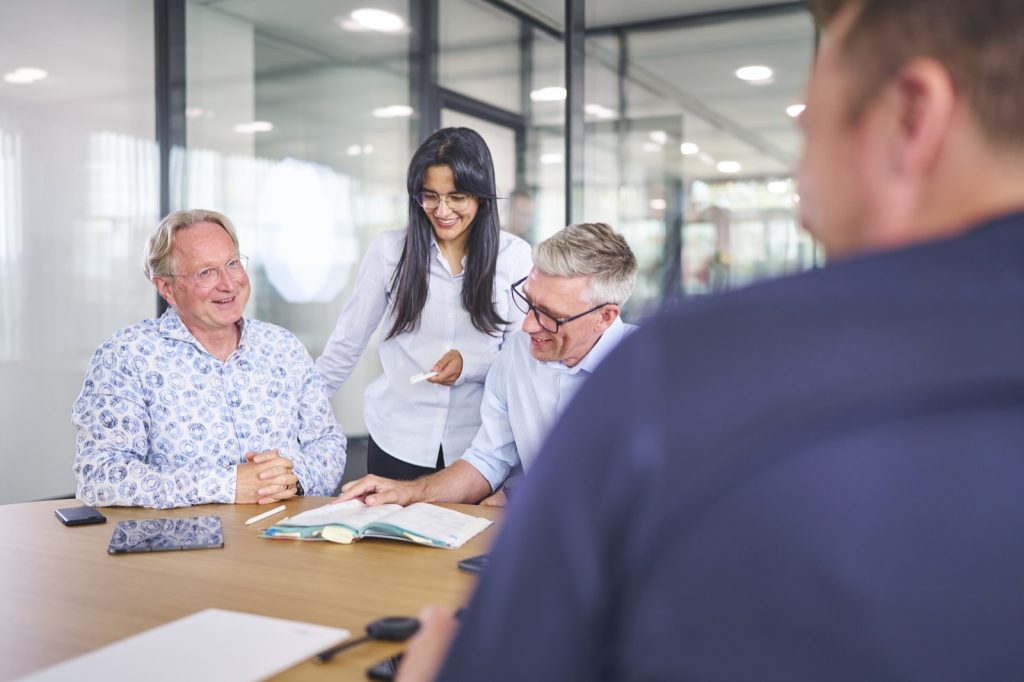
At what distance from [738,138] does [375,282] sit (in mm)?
2484

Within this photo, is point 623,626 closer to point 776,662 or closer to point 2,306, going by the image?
point 776,662

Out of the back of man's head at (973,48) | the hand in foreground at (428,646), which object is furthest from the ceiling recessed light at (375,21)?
the back of man's head at (973,48)

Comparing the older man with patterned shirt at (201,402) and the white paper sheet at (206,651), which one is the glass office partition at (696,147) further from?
the white paper sheet at (206,651)

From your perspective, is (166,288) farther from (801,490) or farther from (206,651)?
(801,490)

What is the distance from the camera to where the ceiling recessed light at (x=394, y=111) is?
534 centimetres

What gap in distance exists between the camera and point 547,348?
2305 mm

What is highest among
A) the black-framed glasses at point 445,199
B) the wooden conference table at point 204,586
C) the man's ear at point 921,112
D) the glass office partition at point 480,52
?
the glass office partition at point 480,52

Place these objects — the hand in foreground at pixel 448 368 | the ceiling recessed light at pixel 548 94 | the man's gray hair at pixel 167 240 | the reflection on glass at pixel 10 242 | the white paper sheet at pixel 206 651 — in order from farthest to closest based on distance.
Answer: the ceiling recessed light at pixel 548 94
the reflection on glass at pixel 10 242
the hand in foreground at pixel 448 368
the man's gray hair at pixel 167 240
the white paper sheet at pixel 206 651

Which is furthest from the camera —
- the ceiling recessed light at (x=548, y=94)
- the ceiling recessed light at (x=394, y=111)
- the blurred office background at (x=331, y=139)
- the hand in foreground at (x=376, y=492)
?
the ceiling recessed light at (x=548, y=94)

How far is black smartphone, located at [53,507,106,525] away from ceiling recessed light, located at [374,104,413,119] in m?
3.79

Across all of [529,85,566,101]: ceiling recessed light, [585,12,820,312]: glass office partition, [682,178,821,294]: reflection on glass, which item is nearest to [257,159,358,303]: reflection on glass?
[529,85,566,101]: ceiling recessed light

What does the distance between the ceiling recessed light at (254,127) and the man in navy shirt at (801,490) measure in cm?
461

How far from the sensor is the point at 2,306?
3.80 meters

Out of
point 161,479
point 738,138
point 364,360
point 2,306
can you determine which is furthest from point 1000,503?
point 364,360
